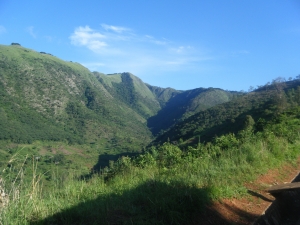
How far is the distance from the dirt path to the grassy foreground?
13cm

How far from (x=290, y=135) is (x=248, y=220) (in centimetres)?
671

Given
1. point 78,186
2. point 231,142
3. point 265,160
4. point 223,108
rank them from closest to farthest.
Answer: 1. point 78,186
2. point 265,160
3. point 231,142
4. point 223,108

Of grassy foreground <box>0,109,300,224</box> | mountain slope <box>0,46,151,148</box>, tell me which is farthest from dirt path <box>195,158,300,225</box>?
mountain slope <box>0,46,151,148</box>

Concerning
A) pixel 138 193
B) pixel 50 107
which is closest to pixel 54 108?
pixel 50 107

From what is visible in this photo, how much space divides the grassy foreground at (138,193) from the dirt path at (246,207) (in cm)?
13

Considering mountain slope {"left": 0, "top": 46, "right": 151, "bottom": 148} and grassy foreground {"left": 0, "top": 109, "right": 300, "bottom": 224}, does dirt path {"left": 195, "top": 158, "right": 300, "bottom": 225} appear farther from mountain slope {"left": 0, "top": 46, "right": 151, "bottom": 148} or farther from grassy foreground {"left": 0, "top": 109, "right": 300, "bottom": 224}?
mountain slope {"left": 0, "top": 46, "right": 151, "bottom": 148}

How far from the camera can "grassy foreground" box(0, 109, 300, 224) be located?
141 inches

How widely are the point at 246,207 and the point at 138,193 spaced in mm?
1996

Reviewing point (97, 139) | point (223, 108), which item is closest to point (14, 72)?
point (97, 139)

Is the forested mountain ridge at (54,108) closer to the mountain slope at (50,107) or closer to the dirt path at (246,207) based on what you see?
the mountain slope at (50,107)

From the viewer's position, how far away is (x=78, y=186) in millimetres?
4902

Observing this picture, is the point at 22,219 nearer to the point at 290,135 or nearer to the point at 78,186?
the point at 78,186

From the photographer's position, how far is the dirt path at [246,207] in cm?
425

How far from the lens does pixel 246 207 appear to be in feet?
16.0
